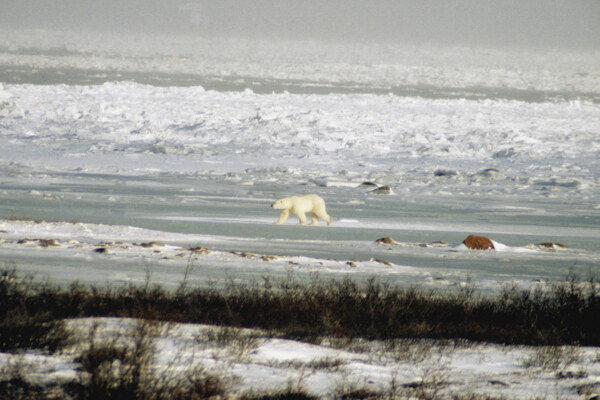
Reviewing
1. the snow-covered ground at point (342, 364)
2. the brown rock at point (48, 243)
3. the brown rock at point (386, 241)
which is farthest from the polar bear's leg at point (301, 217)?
the snow-covered ground at point (342, 364)

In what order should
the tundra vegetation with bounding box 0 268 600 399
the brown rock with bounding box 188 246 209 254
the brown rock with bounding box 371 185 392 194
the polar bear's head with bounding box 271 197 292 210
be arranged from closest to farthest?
the tundra vegetation with bounding box 0 268 600 399 < the brown rock with bounding box 188 246 209 254 < the polar bear's head with bounding box 271 197 292 210 < the brown rock with bounding box 371 185 392 194

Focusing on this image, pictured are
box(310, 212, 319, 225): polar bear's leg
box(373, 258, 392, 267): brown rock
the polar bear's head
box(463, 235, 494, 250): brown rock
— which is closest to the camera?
box(373, 258, 392, 267): brown rock

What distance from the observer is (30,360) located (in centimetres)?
368

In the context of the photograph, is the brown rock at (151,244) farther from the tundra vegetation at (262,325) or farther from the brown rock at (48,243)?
the tundra vegetation at (262,325)

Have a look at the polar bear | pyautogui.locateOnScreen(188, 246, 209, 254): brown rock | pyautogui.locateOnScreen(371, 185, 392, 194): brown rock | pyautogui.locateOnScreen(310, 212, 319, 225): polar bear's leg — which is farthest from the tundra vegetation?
pyautogui.locateOnScreen(371, 185, 392, 194): brown rock

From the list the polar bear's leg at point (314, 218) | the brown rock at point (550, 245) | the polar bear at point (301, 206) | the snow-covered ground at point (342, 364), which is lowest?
the snow-covered ground at point (342, 364)

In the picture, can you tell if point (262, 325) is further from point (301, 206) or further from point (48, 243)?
point (301, 206)

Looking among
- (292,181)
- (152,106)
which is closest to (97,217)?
(292,181)

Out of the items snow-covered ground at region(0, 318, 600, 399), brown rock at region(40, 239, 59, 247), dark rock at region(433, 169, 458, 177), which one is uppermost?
dark rock at region(433, 169, 458, 177)

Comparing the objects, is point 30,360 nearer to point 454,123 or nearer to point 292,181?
point 292,181

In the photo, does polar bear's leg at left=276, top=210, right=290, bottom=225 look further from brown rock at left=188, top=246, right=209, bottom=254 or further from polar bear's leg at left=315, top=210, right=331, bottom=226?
brown rock at left=188, top=246, right=209, bottom=254

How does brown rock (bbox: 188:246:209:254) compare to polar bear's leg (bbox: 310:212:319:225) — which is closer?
brown rock (bbox: 188:246:209:254)

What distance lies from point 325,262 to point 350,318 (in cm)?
279

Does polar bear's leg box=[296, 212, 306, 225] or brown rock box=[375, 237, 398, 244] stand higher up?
polar bear's leg box=[296, 212, 306, 225]
